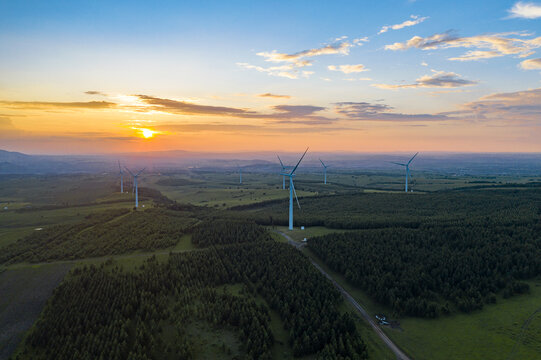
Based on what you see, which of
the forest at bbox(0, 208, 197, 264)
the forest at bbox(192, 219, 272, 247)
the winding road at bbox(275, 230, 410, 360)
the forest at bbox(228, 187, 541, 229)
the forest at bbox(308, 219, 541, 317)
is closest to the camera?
the winding road at bbox(275, 230, 410, 360)

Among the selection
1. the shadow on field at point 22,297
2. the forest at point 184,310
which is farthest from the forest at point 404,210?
the shadow on field at point 22,297

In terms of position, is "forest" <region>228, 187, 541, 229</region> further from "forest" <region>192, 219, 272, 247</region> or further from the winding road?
the winding road

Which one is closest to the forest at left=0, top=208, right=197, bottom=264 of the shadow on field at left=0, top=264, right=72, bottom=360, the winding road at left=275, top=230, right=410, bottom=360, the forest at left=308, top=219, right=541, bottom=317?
the shadow on field at left=0, top=264, right=72, bottom=360

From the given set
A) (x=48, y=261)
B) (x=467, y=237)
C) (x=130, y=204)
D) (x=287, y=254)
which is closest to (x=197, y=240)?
(x=287, y=254)

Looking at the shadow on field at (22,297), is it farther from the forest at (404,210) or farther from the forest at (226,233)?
the forest at (404,210)

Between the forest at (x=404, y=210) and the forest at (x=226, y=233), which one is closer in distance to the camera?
the forest at (x=226, y=233)

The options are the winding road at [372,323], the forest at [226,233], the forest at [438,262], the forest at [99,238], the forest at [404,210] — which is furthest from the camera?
the forest at [404,210]

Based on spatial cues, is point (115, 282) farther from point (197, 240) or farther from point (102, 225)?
point (102, 225)
